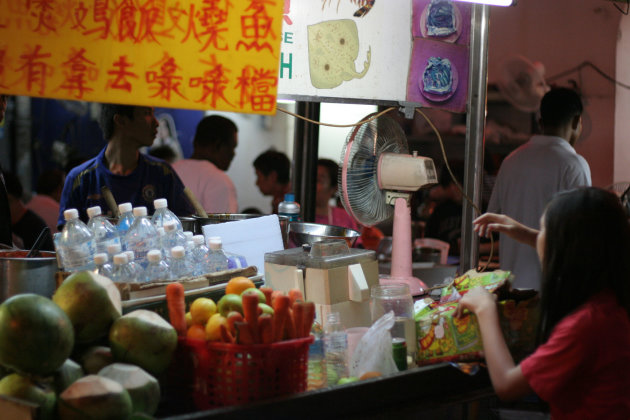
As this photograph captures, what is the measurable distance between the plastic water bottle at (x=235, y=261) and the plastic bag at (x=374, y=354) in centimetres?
62

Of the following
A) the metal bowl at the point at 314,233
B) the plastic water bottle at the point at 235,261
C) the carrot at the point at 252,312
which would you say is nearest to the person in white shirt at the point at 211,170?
the metal bowl at the point at 314,233

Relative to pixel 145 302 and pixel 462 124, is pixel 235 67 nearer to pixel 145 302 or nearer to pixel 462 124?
pixel 145 302

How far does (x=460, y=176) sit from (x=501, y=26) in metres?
1.57

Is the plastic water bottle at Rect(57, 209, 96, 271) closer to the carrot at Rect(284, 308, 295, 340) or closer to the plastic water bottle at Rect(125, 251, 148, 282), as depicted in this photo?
the plastic water bottle at Rect(125, 251, 148, 282)

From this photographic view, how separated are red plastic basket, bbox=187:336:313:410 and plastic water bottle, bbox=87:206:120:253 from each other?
681 mm

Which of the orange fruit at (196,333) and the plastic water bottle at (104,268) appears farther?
the plastic water bottle at (104,268)

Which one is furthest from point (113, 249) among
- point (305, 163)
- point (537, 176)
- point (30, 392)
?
point (537, 176)

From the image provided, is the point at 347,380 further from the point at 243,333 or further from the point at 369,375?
the point at 243,333

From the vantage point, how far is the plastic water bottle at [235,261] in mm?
2554

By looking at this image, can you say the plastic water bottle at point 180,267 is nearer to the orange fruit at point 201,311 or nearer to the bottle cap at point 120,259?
the bottle cap at point 120,259

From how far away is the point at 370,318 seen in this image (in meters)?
2.52

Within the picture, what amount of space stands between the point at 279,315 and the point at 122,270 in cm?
63

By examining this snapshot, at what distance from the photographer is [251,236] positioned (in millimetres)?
2828

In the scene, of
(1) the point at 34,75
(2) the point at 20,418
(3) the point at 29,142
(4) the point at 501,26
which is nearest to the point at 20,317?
(2) the point at 20,418
